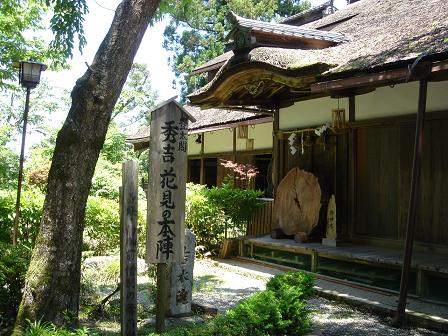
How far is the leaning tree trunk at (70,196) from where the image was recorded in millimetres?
4773

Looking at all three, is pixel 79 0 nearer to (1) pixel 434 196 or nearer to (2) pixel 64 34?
(2) pixel 64 34

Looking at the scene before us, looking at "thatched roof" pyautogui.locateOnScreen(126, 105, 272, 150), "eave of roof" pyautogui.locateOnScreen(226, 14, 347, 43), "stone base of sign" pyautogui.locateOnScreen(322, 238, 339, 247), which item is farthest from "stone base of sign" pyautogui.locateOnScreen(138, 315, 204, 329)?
"thatched roof" pyautogui.locateOnScreen(126, 105, 272, 150)

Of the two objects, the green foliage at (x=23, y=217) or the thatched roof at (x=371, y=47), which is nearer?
the thatched roof at (x=371, y=47)

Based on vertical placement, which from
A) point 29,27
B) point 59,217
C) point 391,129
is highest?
point 29,27

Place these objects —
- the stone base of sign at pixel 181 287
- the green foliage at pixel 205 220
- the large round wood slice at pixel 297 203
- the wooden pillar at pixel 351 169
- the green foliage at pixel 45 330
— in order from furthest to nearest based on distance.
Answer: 1. the green foliage at pixel 205 220
2. the large round wood slice at pixel 297 203
3. the wooden pillar at pixel 351 169
4. the stone base of sign at pixel 181 287
5. the green foliage at pixel 45 330

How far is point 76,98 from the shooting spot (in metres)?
5.05

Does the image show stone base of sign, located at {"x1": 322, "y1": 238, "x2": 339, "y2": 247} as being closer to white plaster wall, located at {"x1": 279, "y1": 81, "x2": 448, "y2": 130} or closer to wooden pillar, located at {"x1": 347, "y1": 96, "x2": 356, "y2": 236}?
wooden pillar, located at {"x1": 347, "y1": 96, "x2": 356, "y2": 236}

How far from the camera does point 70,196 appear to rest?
4.90 metres

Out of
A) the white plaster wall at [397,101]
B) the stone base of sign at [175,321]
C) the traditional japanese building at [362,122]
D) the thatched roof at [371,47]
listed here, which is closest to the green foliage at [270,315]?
the stone base of sign at [175,321]

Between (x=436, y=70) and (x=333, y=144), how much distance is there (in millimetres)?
4113

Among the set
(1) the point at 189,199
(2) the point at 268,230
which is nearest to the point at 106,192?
(1) the point at 189,199

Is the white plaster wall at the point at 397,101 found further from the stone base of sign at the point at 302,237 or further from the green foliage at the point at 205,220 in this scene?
the green foliage at the point at 205,220

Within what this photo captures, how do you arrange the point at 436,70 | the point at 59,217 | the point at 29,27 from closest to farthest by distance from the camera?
the point at 59,217, the point at 436,70, the point at 29,27

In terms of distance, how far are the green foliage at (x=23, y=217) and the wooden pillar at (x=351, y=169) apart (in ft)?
19.7
